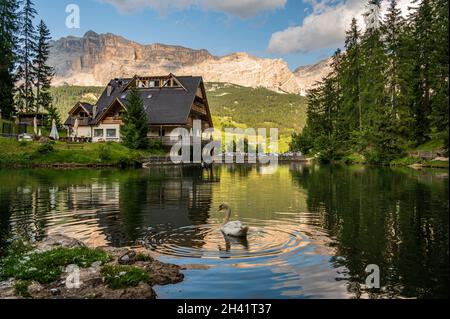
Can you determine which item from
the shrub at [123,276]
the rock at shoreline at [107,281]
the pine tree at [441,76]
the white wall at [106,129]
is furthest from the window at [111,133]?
the shrub at [123,276]

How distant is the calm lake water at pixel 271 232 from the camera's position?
10812mm

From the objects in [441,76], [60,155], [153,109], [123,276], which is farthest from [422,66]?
[123,276]

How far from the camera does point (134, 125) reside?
6881 centimetres

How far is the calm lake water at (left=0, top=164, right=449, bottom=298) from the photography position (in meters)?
10.8

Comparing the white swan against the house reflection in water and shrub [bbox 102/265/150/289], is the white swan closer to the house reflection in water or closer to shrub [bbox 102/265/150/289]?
the house reflection in water

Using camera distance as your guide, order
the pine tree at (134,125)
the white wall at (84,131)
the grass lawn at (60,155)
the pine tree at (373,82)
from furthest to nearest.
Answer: the white wall at (84,131), the pine tree at (134,125), the pine tree at (373,82), the grass lawn at (60,155)

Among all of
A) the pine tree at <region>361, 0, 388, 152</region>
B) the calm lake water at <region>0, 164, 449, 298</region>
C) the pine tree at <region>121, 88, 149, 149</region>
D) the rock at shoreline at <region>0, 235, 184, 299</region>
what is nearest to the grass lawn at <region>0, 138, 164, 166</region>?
the pine tree at <region>121, 88, 149, 149</region>

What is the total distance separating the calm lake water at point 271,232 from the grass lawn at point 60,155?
2730 centimetres

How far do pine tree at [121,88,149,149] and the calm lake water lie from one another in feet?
122

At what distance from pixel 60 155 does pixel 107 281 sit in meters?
53.1

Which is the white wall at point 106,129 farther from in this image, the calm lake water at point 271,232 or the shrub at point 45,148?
the calm lake water at point 271,232

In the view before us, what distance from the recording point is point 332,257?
1333 cm

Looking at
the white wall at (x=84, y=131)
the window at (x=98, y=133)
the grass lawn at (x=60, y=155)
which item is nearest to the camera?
the grass lawn at (x=60, y=155)

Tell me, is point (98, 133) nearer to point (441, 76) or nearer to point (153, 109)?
point (153, 109)
